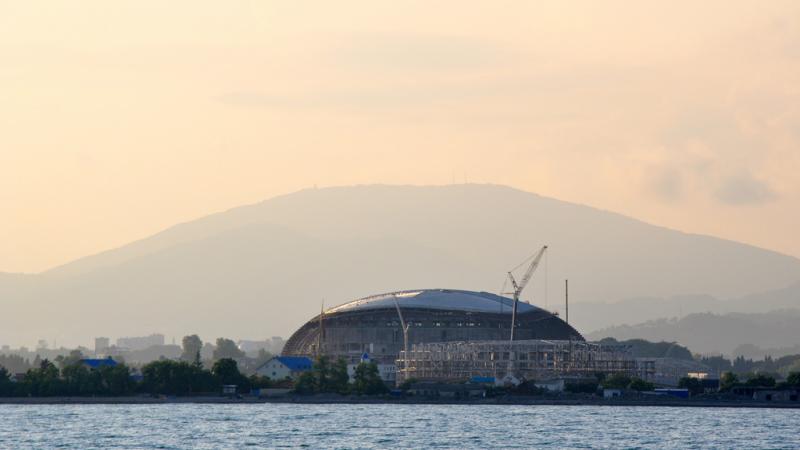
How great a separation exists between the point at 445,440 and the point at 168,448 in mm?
23990

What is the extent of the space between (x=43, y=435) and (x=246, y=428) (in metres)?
19.2

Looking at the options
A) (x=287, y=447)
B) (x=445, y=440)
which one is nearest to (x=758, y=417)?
(x=445, y=440)

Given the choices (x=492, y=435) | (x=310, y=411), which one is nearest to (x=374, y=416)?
(x=310, y=411)

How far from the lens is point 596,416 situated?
18912 centimetres

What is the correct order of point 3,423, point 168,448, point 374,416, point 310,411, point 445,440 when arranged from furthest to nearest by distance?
point 310,411, point 374,416, point 3,423, point 445,440, point 168,448

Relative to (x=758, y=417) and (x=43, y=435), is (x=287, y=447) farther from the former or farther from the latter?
(x=758, y=417)

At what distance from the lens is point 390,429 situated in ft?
526

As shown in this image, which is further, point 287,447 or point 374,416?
A: point 374,416

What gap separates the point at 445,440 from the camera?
146875 mm

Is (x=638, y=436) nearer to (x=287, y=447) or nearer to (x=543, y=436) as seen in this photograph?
(x=543, y=436)

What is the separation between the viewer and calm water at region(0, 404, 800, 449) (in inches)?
5655

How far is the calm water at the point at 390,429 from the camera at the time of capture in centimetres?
14362

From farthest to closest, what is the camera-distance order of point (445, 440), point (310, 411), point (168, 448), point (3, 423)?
point (310, 411), point (3, 423), point (445, 440), point (168, 448)

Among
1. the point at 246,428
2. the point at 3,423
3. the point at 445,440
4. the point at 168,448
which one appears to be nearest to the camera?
the point at 168,448
